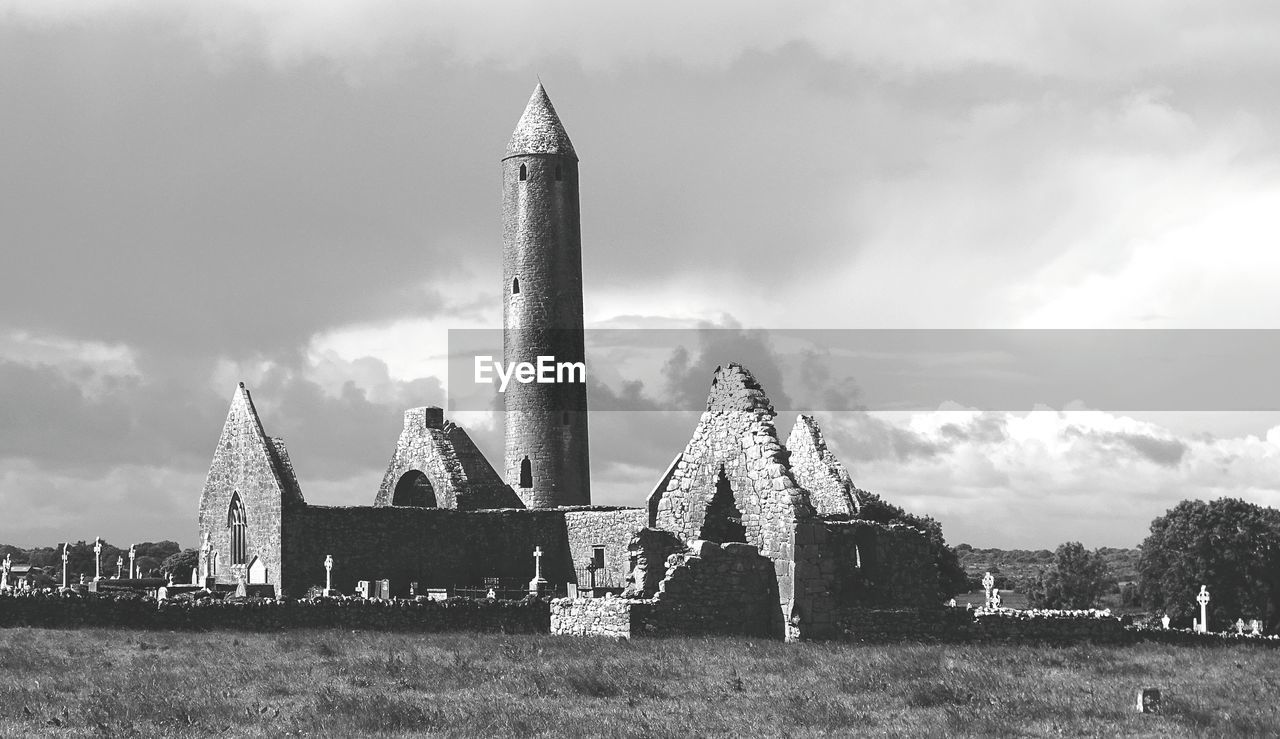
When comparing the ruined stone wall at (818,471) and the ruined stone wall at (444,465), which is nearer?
the ruined stone wall at (818,471)

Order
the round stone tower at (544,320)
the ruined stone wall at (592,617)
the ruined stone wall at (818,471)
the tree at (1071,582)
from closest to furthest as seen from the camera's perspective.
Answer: the ruined stone wall at (592,617)
the ruined stone wall at (818,471)
the round stone tower at (544,320)
the tree at (1071,582)

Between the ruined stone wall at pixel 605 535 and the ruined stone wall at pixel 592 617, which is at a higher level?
the ruined stone wall at pixel 605 535

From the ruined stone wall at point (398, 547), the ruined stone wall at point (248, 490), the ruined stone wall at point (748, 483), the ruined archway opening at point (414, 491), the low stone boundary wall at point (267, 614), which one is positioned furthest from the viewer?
the ruined archway opening at point (414, 491)

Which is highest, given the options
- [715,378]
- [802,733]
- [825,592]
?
[715,378]

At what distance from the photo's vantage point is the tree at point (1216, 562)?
61062 mm

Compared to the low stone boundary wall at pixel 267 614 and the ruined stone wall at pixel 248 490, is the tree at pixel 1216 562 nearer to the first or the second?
the ruined stone wall at pixel 248 490

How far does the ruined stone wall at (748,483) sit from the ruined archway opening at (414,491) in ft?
74.3

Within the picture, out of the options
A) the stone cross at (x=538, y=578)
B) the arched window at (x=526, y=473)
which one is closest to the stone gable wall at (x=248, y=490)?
the stone cross at (x=538, y=578)

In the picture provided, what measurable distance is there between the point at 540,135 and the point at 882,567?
30.2 metres

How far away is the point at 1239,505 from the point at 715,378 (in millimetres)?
45689

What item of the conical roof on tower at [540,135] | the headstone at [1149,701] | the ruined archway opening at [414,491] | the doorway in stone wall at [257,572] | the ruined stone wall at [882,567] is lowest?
the headstone at [1149,701]

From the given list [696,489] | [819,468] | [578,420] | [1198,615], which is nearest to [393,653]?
[696,489]

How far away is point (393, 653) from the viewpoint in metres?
21.0

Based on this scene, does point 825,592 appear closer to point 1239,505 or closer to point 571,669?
point 571,669
